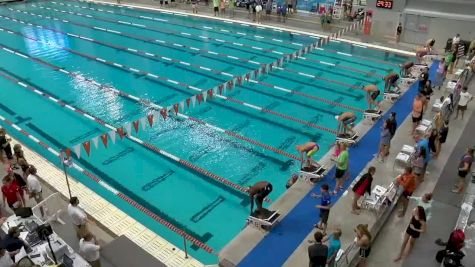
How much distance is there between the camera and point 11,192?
752cm

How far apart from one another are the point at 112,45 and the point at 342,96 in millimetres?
11529

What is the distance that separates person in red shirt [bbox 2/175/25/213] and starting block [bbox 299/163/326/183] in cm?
568

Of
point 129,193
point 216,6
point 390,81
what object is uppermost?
point 216,6

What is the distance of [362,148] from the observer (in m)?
10.2

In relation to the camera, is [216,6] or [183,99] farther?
[216,6]

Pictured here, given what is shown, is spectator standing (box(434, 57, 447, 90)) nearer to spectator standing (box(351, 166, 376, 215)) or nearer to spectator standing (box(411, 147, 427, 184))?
spectator standing (box(411, 147, 427, 184))

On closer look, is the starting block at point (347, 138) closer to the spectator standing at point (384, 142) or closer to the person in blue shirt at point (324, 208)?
the spectator standing at point (384, 142)

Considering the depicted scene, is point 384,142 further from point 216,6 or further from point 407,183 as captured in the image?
point 216,6

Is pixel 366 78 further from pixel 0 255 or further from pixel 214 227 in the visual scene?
pixel 0 255

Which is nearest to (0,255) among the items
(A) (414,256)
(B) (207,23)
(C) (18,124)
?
(A) (414,256)

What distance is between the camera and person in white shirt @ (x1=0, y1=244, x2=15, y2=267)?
5.75m

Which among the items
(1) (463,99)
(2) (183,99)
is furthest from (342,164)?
(2) (183,99)

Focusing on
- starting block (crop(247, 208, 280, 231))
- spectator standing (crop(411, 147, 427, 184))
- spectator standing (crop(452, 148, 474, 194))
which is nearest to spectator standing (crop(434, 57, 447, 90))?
spectator standing (crop(452, 148, 474, 194))

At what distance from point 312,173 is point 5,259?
585cm
